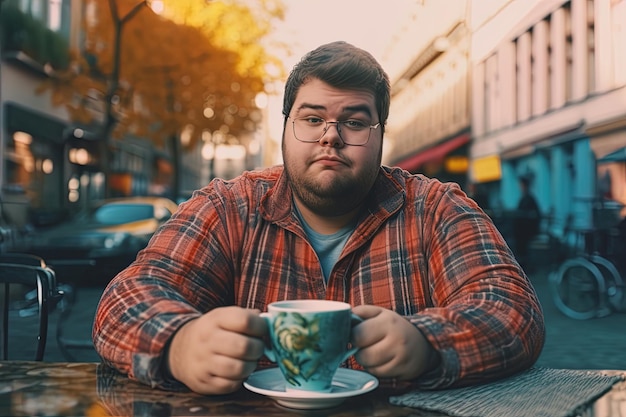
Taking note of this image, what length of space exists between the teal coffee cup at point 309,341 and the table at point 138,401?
5 centimetres

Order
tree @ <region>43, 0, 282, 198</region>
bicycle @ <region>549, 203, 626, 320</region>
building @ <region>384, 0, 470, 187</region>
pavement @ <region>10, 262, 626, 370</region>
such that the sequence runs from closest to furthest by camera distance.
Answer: building @ <region>384, 0, 470, 187</region>, pavement @ <region>10, 262, 626, 370</region>, bicycle @ <region>549, 203, 626, 320</region>, tree @ <region>43, 0, 282, 198</region>

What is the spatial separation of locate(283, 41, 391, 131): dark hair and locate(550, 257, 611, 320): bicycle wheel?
6311 millimetres

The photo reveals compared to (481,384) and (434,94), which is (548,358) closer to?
(481,384)

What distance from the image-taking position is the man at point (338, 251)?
1487mm

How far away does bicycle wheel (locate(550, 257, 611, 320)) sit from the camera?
309 inches

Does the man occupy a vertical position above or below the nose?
below

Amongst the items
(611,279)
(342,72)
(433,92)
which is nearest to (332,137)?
(342,72)

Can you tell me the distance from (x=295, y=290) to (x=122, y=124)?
20.9m

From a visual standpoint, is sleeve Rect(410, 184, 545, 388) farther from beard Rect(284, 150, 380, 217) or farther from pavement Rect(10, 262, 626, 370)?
pavement Rect(10, 262, 626, 370)

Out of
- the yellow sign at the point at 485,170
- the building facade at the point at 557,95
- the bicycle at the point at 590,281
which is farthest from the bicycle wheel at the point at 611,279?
the yellow sign at the point at 485,170

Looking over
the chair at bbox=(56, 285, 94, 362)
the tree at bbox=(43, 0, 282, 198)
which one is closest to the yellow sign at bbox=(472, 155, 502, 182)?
the chair at bbox=(56, 285, 94, 362)

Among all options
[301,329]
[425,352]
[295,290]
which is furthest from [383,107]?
[301,329]

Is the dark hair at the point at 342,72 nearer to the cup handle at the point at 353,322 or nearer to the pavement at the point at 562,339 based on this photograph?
the cup handle at the point at 353,322

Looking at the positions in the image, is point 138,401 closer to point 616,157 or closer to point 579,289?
point 616,157
